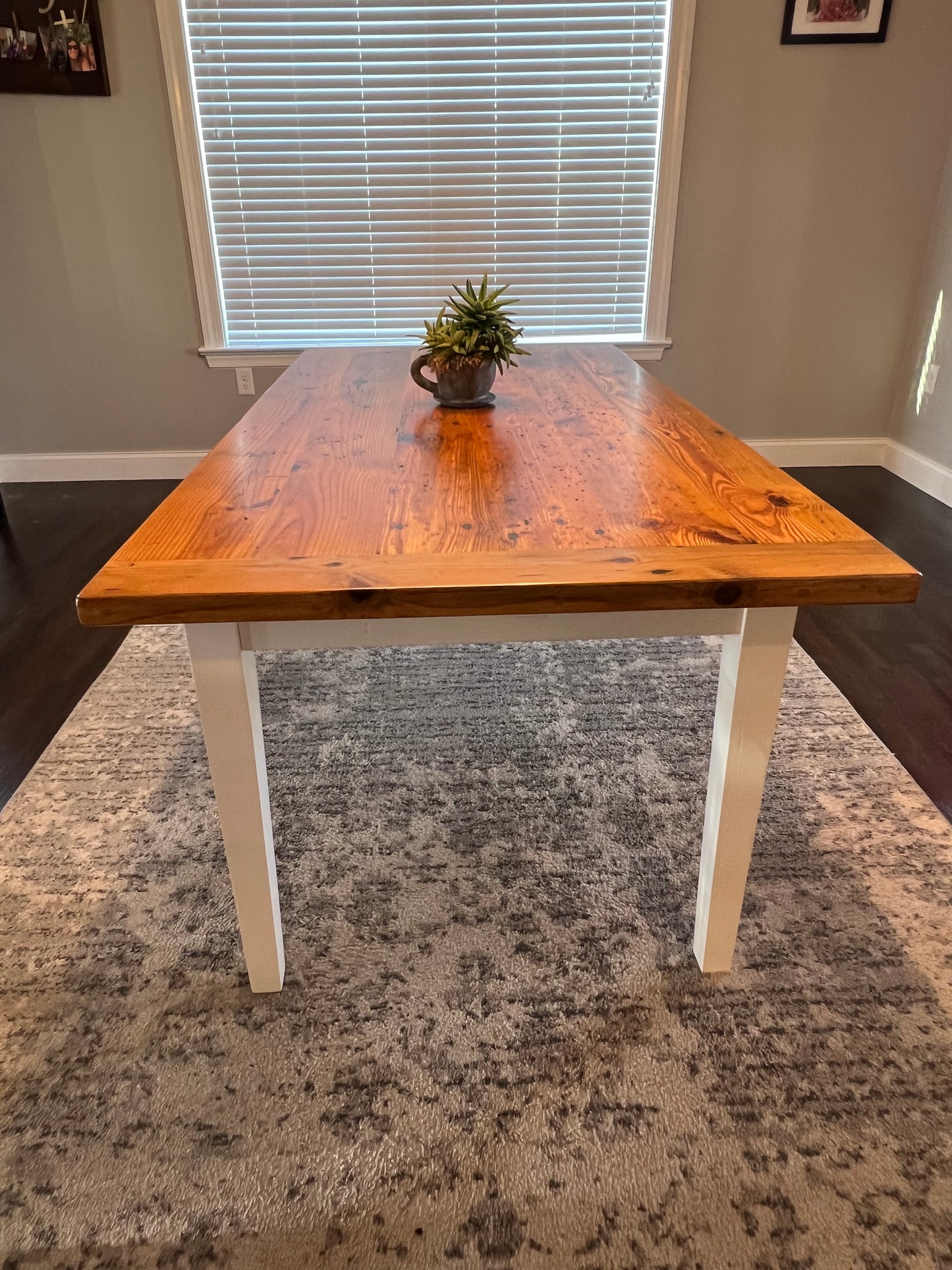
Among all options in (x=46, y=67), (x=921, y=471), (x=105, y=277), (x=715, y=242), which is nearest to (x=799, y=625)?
(x=921, y=471)

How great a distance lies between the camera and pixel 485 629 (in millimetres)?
931

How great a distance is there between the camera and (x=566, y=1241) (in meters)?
0.84

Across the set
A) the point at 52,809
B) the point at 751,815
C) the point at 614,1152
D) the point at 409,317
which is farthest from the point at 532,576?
the point at 409,317

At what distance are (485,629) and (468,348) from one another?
77cm

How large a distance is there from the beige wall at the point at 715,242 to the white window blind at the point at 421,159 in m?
0.18

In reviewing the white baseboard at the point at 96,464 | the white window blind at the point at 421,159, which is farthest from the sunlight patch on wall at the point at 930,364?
the white baseboard at the point at 96,464

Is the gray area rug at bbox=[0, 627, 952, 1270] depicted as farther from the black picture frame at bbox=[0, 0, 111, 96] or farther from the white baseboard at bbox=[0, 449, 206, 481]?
the black picture frame at bbox=[0, 0, 111, 96]

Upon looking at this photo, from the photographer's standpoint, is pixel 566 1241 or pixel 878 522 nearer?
pixel 566 1241

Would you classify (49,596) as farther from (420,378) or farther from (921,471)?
(921,471)

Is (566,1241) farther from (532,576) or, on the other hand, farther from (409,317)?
(409,317)

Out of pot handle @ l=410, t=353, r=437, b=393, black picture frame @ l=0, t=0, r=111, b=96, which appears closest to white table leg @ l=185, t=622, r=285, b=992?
pot handle @ l=410, t=353, r=437, b=393

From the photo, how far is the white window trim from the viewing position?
2627mm

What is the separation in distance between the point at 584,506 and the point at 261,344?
7.97 feet

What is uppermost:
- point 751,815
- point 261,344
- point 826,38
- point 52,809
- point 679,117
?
point 826,38
